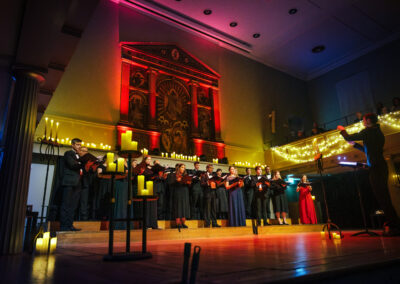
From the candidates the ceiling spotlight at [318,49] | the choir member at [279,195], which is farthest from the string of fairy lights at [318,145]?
the ceiling spotlight at [318,49]

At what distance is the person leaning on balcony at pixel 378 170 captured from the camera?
11.5 ft

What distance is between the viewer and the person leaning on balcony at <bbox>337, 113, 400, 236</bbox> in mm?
3494

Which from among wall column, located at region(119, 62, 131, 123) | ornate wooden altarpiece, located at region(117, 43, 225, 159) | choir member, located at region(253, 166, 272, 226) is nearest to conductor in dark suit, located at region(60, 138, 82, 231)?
ornate wooden altarpiece, located at region(117, 43, 225, 159)

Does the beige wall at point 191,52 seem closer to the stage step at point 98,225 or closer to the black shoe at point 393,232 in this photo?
the stage step at point 98,225

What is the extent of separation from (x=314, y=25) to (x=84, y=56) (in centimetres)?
883

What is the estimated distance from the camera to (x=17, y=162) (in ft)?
11.2

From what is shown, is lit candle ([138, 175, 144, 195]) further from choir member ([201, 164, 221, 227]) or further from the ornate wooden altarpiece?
the ornate wooden altarpiece

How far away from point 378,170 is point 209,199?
155 inches

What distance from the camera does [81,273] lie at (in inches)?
60.2

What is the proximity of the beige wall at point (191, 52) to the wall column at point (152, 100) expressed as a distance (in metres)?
1.09

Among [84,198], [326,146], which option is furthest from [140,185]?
[326,146]

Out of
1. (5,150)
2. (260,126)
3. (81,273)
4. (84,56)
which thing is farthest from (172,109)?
(81,273)

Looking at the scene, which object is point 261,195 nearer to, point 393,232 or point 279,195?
point 279,195

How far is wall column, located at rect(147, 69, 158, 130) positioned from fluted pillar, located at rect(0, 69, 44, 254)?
562cm
